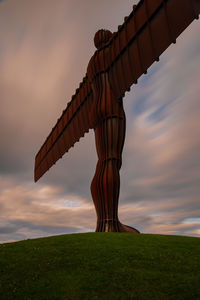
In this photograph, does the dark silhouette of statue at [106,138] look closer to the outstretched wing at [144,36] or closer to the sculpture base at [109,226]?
the sculpture base at [109,226]

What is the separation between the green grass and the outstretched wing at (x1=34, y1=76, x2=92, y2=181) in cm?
978

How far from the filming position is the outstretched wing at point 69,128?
20312 millimetres

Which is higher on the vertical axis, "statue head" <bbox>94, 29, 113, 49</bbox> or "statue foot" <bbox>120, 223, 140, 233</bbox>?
"statue head" <bbox>94, 29, 113, 49</bbox>

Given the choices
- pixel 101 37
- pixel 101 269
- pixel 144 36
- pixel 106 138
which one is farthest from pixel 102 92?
pixel 101 269

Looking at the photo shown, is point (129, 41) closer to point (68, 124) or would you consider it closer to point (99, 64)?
point (99, 64)

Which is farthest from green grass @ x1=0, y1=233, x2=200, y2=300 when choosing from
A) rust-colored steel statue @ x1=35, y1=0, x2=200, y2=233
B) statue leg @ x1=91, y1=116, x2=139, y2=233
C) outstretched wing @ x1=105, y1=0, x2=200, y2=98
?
outstretched wing @ x1=105, y1=0, x2=200, y2=98

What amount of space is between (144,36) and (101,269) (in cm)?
1083

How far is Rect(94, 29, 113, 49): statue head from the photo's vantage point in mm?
17906

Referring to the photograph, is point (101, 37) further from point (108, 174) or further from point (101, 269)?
point (101, 269)

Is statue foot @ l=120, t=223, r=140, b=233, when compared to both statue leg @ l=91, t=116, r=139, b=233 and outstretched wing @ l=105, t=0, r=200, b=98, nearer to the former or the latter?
statue leg @ l=91, t=116, r=139, b=233

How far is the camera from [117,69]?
16.6 meters

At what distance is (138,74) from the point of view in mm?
15664

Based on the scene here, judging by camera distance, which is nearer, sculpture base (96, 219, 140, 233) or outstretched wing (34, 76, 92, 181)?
sculpture base (96, 219, 140, 233)

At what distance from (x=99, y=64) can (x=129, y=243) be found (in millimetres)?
10139
